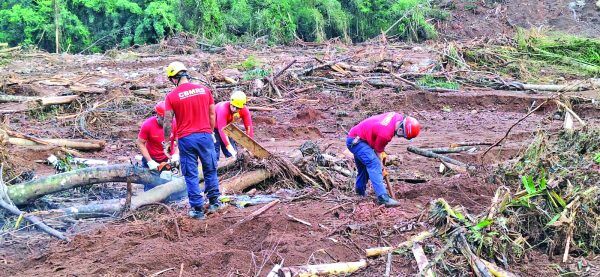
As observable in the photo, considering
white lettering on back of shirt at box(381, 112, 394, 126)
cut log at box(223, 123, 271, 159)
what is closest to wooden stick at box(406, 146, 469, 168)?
white lettering on back of shirt at box(381, 112, 394, 126)

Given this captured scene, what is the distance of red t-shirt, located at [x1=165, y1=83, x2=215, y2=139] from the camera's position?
6.60 m

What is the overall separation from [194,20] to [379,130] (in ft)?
67.2

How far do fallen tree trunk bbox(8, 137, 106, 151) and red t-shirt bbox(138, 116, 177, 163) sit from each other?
371 centimetres

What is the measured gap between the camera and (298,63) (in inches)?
733

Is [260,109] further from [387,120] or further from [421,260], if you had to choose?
[421,260]

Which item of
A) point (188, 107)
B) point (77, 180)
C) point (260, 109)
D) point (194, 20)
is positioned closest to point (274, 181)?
point (188, 107)

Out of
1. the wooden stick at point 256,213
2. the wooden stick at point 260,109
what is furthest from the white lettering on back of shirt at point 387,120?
the wooden stick at point 260,109

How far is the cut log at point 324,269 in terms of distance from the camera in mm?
5352

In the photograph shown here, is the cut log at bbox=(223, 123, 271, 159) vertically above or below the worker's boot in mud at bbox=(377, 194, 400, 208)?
above

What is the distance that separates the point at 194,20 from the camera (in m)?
26.5

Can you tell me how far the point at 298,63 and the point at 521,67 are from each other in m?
6.06

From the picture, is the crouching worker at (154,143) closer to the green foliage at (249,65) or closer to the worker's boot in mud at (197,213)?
the worker's boot in mud at (197,213)

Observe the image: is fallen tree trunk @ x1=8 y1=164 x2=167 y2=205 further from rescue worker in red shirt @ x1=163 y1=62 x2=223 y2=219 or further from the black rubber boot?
rescue worker in red shirt @ x1=163 y1=62 x2=223 y2=219

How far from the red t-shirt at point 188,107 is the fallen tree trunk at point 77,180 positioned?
3.68ft
